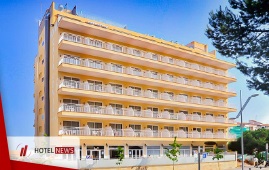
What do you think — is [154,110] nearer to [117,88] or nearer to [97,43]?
[117,88]

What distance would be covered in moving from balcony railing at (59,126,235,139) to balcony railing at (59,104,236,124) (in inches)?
12.7

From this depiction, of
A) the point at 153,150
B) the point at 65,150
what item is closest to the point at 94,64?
the point at 65,150

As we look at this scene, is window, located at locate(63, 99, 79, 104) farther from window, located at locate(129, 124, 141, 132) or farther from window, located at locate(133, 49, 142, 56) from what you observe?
window, located at locate(133, 49, 142, 56)

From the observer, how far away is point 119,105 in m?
8.11

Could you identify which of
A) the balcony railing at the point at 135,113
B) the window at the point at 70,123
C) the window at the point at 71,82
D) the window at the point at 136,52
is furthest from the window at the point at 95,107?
the window at the point at 136,52

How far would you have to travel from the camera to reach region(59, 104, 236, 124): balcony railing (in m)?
7.26

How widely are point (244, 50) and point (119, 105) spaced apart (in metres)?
4.70

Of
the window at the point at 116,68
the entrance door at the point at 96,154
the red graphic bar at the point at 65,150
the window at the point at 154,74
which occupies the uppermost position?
the window at the point at 116,68

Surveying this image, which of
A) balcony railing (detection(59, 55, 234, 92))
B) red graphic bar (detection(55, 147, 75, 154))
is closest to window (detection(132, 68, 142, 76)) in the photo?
balcony railing (detection(59, 55, 234, 92))

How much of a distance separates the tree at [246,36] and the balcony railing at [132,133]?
13.4 feet

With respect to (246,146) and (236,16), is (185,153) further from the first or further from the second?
(236,16)

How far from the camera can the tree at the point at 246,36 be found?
11.8ft

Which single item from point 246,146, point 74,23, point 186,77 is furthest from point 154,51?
point 246,146

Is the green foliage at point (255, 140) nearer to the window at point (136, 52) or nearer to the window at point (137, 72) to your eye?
the window at point (137, 72)
